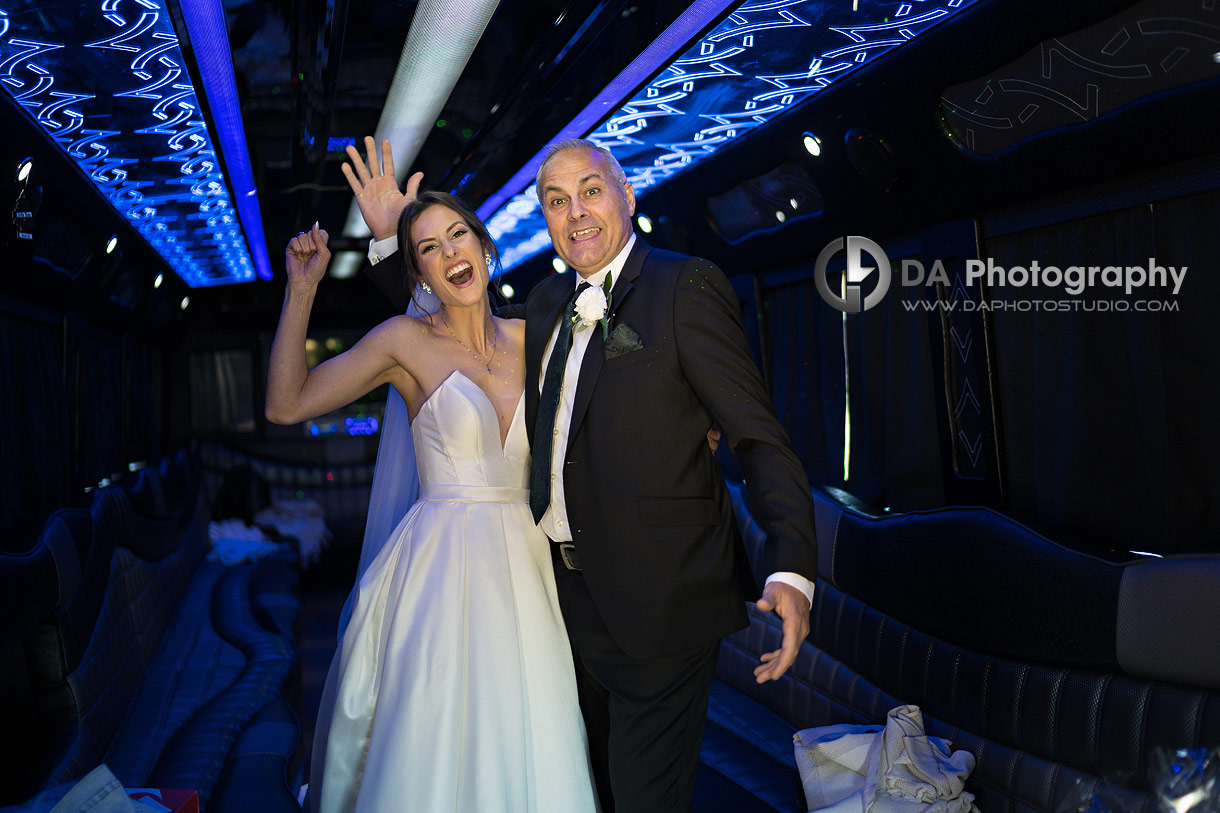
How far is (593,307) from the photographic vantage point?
1.77 meters

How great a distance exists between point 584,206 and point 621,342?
310 mm

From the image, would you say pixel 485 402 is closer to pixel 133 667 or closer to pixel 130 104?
pixel 130 104

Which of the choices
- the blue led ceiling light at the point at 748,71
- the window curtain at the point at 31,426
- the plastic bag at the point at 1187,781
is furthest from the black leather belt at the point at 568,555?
the window curtain at the point at 31,426

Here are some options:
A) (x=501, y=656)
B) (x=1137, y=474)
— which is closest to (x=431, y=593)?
(x=501, y=656)

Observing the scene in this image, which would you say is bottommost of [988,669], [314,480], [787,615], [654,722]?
[314,480]

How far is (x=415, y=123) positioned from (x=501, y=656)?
8.77ft

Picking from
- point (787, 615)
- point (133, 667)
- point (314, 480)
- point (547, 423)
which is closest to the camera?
point (787, 615)

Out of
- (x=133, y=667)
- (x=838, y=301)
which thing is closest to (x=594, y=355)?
(x=838, y=301)

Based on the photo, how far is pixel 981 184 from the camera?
2.82 metres

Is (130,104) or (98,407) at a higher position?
(130,104)

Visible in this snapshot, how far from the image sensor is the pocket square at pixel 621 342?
1728 millimetres

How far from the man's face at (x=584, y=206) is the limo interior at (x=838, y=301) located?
57cm

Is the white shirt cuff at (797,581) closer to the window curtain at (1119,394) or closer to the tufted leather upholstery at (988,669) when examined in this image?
the tufted leather upholstery at (988,669)

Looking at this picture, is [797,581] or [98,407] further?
[98,407]
